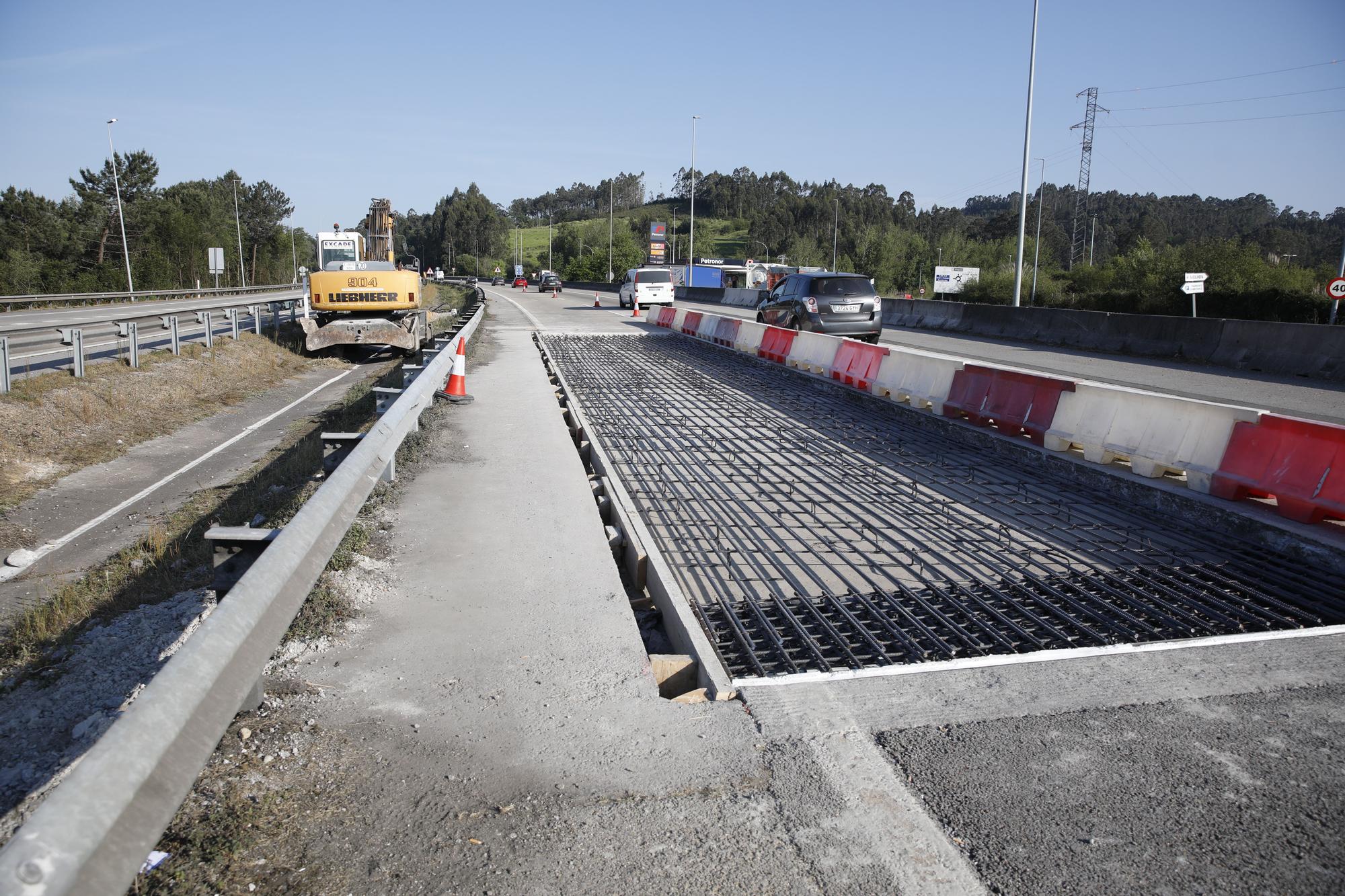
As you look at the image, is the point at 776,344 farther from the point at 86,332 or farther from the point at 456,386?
the point at 86,332

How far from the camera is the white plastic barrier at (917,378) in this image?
11.9m

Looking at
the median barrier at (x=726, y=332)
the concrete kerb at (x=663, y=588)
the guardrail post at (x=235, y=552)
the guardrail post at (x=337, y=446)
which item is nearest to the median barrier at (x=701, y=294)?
the median barrier at (x=726, y=332)

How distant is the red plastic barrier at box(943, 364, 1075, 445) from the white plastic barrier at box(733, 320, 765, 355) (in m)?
8.84

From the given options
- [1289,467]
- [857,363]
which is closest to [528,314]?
[857,363]

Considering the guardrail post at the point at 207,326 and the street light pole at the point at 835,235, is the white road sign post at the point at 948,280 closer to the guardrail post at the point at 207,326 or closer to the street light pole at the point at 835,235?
the street light pole at the point at 835,235

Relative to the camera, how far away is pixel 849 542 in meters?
6.72

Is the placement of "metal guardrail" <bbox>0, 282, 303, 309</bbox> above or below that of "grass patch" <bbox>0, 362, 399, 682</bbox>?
above

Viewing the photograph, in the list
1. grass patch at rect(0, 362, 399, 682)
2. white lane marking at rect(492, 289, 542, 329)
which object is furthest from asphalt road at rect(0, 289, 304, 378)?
white lane marking at rect(492, 289, 542, 329)

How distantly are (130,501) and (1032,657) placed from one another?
1037cm

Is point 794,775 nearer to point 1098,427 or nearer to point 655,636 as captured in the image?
point 655,636

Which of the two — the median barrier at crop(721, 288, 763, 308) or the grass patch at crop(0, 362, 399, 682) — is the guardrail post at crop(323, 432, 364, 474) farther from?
the median barrier at crop(721, 288, 763, 308)

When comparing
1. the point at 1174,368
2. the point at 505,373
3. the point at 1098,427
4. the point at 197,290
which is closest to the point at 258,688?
the point at 1098,427

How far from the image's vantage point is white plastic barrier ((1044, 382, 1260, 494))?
7633 mm

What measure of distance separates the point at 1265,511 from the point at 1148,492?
3.07ft
